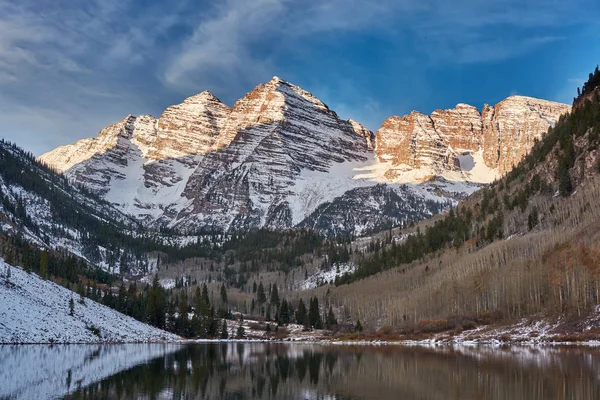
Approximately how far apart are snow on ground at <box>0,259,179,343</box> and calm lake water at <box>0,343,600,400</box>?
76.3 ft

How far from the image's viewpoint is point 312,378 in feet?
170

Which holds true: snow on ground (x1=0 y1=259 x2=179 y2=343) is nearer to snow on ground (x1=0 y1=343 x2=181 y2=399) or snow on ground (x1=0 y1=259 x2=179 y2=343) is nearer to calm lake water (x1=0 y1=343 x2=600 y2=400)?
snow on ground (x1=0 y1=343 x2=181 y2=399)

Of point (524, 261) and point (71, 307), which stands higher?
point (524, 261)

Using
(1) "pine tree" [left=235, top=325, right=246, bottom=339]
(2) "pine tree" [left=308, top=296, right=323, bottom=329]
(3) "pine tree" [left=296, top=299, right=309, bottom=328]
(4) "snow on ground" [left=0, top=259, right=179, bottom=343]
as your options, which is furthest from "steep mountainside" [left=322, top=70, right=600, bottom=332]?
(4) "snow on ground" [left=0, top=259, right=179, bottom=343]

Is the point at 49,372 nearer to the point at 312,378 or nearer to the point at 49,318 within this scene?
the point at 312,378

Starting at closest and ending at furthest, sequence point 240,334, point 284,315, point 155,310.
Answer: point 155,310 → point 240,334 → point 284,315

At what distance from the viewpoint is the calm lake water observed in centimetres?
3975

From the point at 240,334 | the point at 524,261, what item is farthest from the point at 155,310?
the point at 524,261

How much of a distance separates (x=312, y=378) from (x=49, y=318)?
63.7 metres

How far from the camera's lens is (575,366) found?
164ft

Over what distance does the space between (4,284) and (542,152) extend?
5732 inches

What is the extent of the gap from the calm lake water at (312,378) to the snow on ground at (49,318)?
23.3m

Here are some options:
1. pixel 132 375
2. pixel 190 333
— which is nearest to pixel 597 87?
pixel 190 333

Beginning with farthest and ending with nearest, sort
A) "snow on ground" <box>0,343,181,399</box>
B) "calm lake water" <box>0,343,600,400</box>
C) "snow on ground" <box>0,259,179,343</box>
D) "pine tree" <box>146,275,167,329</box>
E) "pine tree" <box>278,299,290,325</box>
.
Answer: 1. "pine tree" <box>278,299,290,325</box>
2. "pine tree" <box>146,275,167,329</box>
3. "snow on ground" <box>0,259,179,343</box>
4. "snow on ground" <box>0,343,181,399</box>
5. "calm lake water" <box>0,343,600,400</box>
